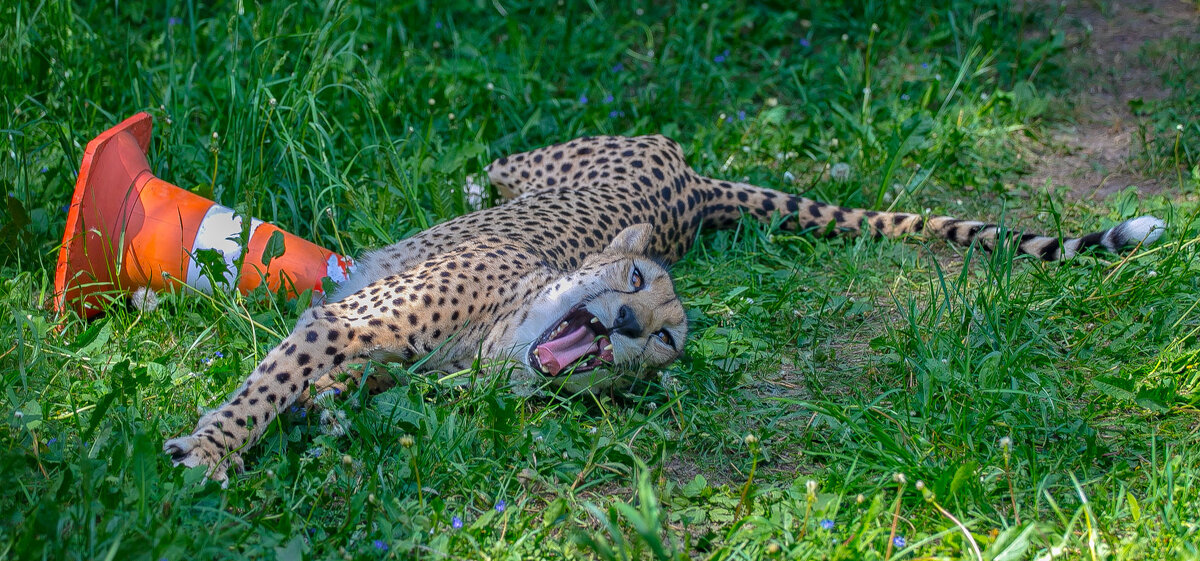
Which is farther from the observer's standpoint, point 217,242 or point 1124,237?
point 1124,237

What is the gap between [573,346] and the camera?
12.4 ft

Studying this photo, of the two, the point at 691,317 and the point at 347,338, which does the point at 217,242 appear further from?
the point at 691,317

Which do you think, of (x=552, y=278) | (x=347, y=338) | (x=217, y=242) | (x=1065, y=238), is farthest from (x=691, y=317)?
(x=217, y=242)

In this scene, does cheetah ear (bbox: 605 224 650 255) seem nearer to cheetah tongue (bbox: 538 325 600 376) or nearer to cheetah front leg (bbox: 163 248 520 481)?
cheetah front leg (bbox: 163 248 520 481)

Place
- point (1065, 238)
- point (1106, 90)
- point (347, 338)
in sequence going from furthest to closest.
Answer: point (1106, 90), point (1065, 238), point (347, 338)

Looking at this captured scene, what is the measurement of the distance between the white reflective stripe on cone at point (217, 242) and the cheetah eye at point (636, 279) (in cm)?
156

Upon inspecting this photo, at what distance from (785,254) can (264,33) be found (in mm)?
2815

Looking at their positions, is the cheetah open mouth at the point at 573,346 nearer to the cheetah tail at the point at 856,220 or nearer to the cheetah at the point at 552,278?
the cheetah at the point at 552,278

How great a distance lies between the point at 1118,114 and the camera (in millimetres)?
6086

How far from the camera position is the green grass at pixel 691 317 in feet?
9.62

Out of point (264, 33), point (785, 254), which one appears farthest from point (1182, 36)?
Answer: point (264, 33)

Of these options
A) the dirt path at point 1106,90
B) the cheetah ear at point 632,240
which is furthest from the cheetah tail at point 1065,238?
the cheetah ear at point 632,240

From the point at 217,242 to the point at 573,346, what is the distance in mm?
1561

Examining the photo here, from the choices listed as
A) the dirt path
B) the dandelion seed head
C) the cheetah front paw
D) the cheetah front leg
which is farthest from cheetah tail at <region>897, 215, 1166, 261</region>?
the dandelion seed head
